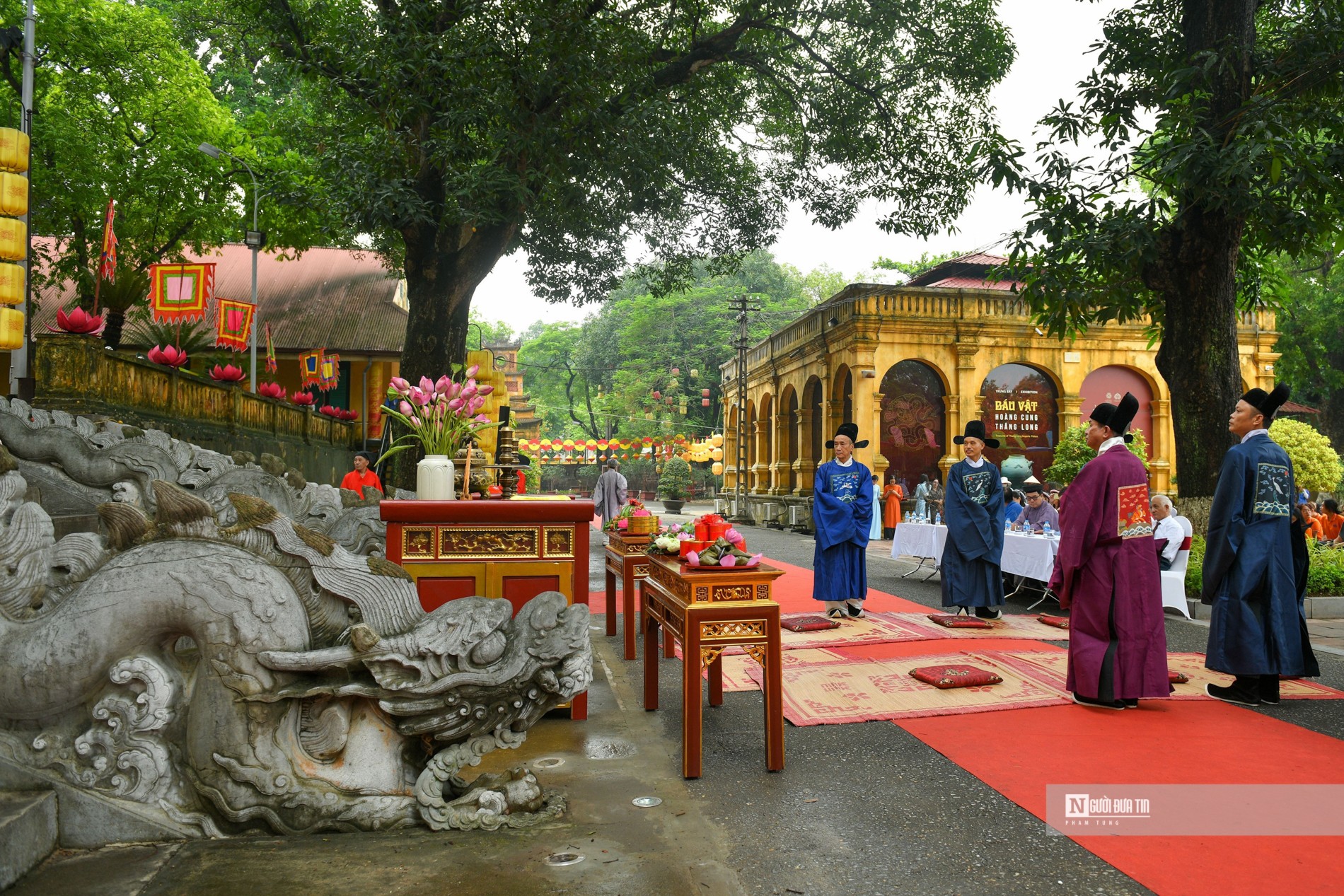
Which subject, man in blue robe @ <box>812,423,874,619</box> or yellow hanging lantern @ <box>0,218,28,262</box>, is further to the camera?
yellow hanging lantern @ <box>0,218,28,262</box>

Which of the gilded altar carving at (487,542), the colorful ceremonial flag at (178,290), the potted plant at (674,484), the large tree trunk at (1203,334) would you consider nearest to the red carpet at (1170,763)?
the gilded altar carving at (487,542)

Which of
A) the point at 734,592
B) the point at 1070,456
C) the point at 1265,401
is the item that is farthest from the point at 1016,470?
the point at 734,592

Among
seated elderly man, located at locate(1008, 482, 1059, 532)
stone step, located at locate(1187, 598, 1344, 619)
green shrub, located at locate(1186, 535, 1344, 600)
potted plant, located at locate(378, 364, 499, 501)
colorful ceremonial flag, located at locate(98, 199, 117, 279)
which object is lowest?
stone step, located at locate(1187, 598, 1344, 619)

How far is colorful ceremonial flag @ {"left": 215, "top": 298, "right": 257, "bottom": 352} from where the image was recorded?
52.4 feet

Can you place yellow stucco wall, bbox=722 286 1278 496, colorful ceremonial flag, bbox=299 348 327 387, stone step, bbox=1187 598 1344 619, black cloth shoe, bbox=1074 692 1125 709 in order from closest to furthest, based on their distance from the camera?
black cloth shoe, bbox=1074 692 1125 709 < stone step, bbox=1187 598 1344 619 < colorful ceremonial flag, bbox=299 348 327 387 < yellow stucco wall, bbox=722 286 1278 496

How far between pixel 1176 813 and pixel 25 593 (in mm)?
4257

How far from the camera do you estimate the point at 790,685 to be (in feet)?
17.4

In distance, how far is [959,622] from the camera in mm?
7520

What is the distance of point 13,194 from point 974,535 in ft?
31.7

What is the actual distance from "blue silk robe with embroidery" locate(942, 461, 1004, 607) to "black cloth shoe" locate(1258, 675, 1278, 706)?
2695 mm

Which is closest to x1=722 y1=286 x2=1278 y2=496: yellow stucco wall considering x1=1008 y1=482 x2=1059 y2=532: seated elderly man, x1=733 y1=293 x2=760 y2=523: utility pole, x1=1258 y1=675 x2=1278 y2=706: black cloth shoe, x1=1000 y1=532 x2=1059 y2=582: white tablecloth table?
x1=733 y1=293 x2=760 y2=523: utility pole

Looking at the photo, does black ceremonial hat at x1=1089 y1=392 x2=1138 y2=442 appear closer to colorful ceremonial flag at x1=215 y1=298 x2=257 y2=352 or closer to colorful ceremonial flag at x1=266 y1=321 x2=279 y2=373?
colorful ceremonial flag at x1=215 y1=298 x2=257 y2=352

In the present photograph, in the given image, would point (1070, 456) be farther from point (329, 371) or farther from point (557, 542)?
point (329, 371)

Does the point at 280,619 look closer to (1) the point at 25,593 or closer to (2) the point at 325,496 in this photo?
(1) the point at 25,593
